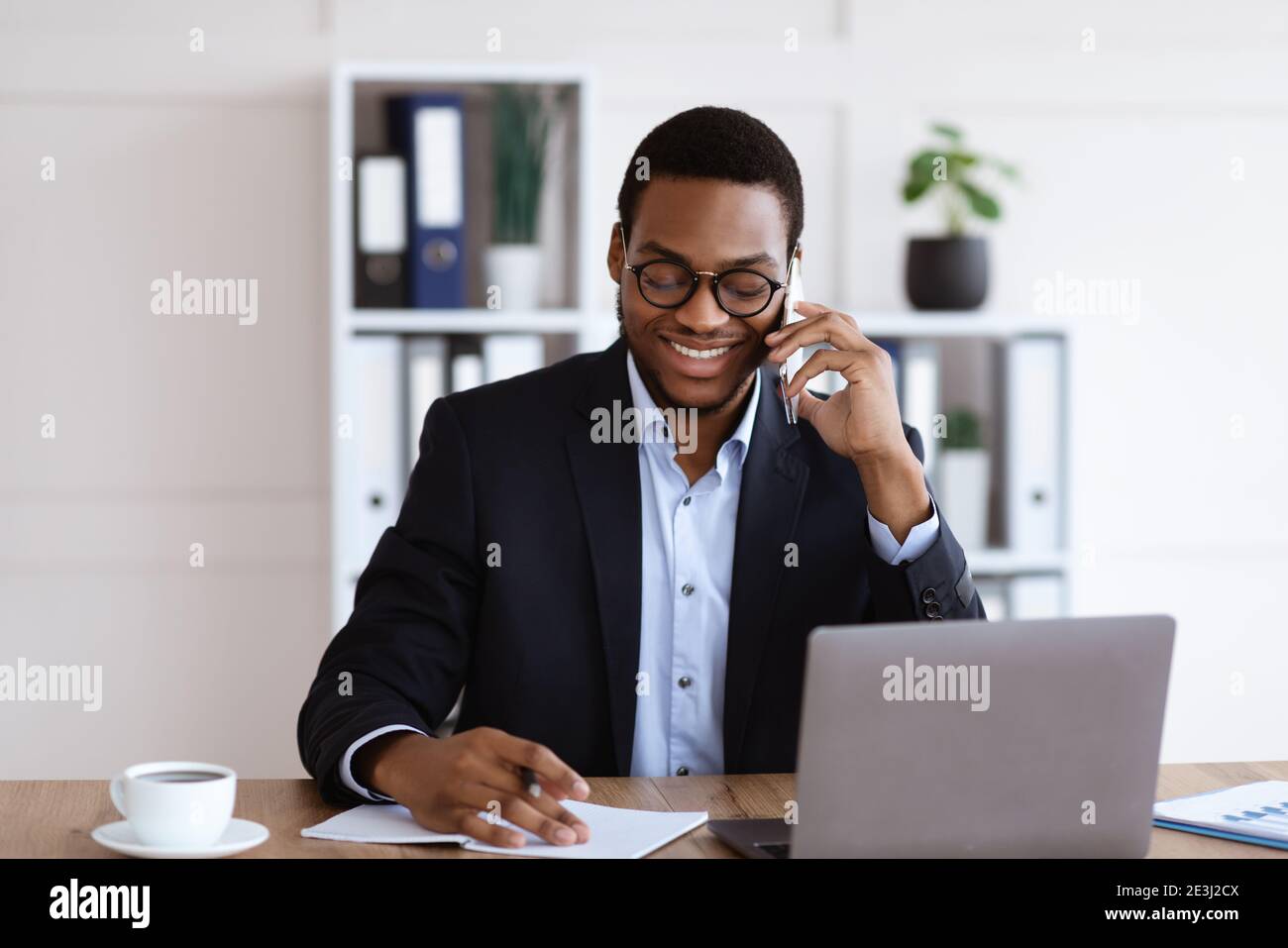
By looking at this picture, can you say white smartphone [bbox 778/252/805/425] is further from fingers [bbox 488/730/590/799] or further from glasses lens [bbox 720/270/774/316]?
fingers [bbox 488/730/590/799]

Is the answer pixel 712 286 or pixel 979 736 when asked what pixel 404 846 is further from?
pixel 712 286

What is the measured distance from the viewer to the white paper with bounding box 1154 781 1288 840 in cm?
138

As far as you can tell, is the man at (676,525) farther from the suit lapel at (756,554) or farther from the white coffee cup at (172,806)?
the white coffee cup at (172,806)

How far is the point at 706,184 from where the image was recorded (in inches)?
71.6

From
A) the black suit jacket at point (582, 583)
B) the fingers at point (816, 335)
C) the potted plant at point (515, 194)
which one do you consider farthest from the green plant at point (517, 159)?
the fingers at point (816, 335)

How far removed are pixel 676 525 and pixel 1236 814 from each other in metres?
0.78

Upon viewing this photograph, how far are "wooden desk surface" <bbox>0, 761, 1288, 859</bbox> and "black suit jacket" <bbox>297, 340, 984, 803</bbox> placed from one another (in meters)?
0.23

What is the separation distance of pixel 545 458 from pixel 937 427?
58.6 inches

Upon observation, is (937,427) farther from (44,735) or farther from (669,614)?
(44,735)

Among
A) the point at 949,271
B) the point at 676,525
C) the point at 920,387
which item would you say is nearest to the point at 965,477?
the point at 920,387

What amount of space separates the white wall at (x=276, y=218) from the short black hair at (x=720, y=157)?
1.33 metres

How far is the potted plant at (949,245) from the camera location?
3129 mm

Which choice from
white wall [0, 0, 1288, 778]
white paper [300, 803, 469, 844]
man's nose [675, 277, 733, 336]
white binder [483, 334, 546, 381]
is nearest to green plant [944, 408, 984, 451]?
white wall [0, 0, 1288, 778]

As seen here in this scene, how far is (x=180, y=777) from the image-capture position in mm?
1279
